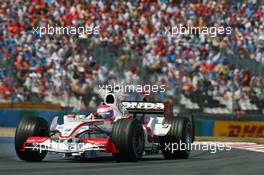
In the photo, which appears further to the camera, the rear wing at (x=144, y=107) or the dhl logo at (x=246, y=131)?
the dhl logo at (x=246, y=131)

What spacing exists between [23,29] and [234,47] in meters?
7.85

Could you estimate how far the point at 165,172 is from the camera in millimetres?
9156

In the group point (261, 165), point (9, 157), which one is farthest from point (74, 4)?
point (261, 165)

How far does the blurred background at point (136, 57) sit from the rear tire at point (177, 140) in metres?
8.82

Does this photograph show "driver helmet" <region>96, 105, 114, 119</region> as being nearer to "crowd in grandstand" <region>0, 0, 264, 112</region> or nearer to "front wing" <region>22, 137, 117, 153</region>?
"front wing" <region>22, 137, 117, 153</region>

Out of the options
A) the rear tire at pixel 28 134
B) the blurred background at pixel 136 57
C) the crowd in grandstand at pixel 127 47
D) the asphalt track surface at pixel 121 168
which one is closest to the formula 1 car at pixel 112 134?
the rear tire at pixel 28 134

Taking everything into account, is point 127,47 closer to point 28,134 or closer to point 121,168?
point 28,134

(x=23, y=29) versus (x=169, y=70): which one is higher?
(x=23, y=29)

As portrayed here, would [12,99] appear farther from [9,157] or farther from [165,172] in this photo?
[165,172]

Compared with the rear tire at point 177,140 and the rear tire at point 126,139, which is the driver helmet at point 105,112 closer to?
the rear tire at point 126,139

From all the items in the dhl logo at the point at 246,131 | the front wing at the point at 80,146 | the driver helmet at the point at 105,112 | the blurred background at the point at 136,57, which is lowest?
the dhl logo at the point at 246,131

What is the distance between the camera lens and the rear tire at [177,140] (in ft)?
40.2

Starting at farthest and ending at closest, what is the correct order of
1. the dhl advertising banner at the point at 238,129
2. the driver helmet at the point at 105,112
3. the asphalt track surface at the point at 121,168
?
the dhl advertising banner at the point at 238,129 < the driver helmet at the point at 105,112 < the asphalt track surface at the point at 121,168

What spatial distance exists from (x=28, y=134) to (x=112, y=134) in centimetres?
146
